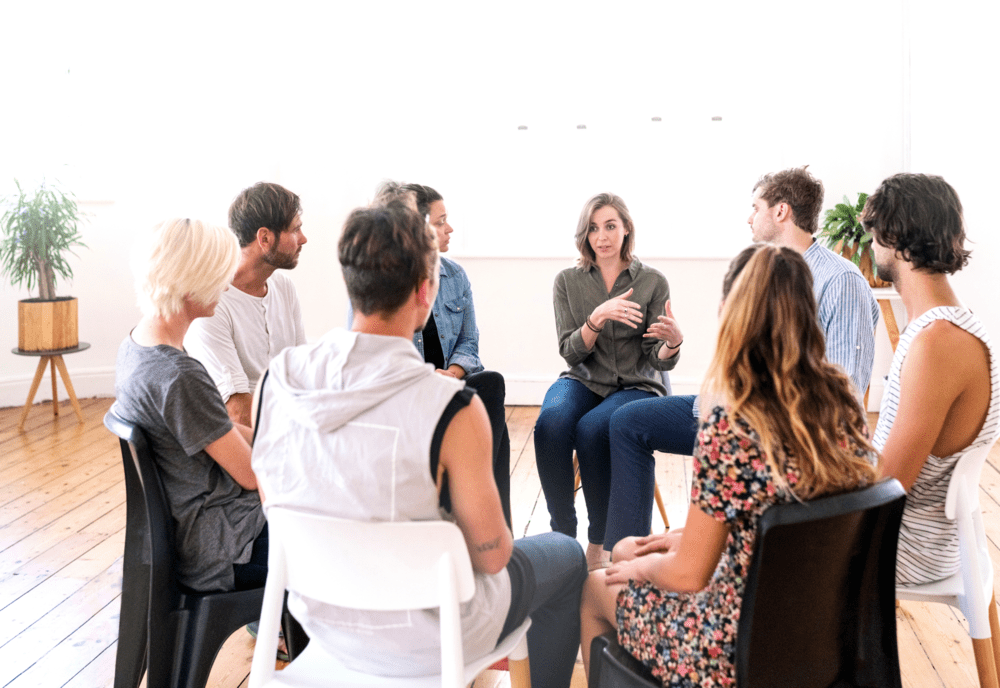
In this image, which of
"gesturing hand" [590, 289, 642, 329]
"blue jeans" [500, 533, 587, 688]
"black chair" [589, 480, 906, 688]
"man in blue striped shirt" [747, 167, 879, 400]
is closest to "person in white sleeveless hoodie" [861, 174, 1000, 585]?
"man in blue striped shirt" [747, 167, 879, 400]

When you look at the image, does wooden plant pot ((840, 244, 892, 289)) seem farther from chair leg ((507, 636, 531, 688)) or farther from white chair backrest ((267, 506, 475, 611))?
white chair backrest ((267, 506, 475, 611))

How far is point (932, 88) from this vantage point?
15.1 ft

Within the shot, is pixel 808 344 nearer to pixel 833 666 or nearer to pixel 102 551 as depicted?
pixel 833 666

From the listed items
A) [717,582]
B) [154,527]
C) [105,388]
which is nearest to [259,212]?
[154,527]

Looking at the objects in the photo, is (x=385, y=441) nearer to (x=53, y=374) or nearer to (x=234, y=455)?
(x=234, y=455)

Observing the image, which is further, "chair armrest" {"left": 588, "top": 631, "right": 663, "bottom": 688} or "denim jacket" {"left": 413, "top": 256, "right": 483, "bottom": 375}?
"denim jacket" {"left": 413, "top": 256, "right": 483, "bottom": 375}

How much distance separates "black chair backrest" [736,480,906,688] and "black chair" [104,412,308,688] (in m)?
0.99

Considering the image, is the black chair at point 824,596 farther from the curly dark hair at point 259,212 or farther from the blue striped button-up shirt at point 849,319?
the curly dark hair at point 259,212

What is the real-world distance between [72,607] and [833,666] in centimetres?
224

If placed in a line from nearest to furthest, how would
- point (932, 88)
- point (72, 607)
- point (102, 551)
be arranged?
point (72, 607)
point (102, 551)
point (932, 88)

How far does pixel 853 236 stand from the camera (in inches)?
176

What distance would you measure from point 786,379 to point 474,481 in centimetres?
52

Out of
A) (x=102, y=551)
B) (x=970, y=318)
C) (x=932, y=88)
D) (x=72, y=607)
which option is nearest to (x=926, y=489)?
(x=970, y=318)

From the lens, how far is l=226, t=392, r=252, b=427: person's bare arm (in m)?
2.33
